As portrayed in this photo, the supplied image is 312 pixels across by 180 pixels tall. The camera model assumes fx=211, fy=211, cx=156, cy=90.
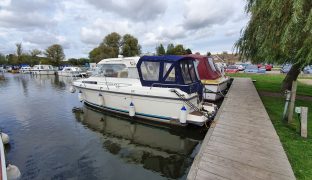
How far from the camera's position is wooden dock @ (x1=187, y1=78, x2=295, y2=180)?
3.75 meters

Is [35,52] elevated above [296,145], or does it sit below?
above

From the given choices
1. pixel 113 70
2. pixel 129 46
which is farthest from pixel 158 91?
pixel 129 46

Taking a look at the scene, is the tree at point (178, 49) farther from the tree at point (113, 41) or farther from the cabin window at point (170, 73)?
the cabin window at point (170, 73)

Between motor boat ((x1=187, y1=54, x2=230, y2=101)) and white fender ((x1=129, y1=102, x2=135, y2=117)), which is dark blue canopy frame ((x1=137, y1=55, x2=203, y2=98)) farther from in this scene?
motor boat ((x1=187, y1=54, x2=230, y2=101))

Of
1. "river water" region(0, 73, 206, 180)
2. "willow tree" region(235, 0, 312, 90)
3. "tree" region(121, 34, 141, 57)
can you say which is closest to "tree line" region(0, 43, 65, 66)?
"tree" region(121, 34, 141, 57)

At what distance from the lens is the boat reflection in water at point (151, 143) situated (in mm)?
6023

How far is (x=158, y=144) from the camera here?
7.39 metres

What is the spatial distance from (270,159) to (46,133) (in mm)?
7856

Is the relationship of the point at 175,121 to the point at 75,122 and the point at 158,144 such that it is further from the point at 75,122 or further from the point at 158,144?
the point at 75,122

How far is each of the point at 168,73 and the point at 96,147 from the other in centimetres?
391

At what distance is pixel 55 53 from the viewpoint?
7025 centimetres

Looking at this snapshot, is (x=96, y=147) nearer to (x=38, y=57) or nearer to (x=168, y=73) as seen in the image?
(x=168, y=73)

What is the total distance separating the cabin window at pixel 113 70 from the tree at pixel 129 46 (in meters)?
46.5

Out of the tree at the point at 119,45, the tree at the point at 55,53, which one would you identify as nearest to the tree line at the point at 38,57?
the tree at the point at 55,53
